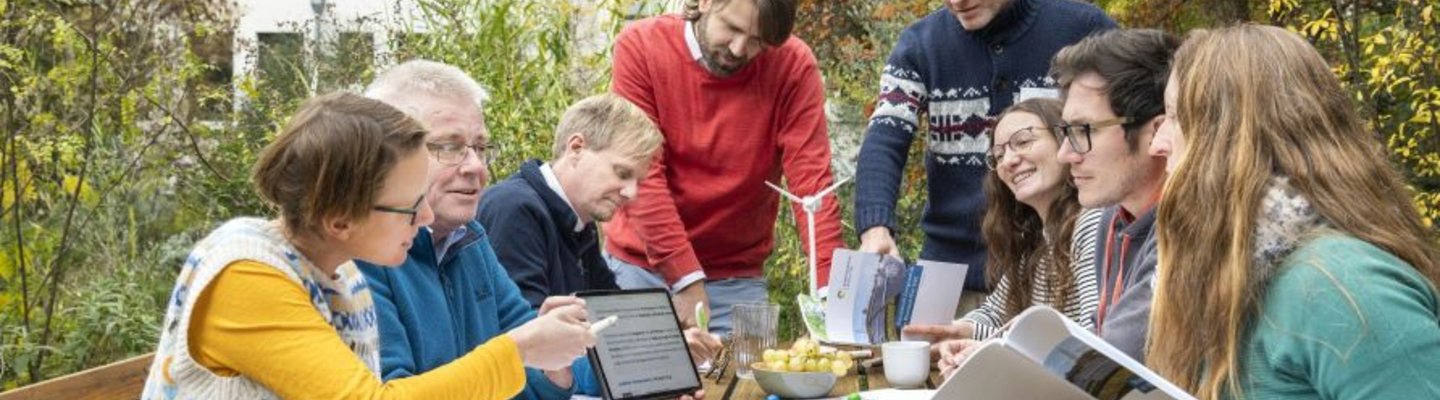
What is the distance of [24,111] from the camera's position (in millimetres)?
5582

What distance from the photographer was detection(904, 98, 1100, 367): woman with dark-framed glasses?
3.44m

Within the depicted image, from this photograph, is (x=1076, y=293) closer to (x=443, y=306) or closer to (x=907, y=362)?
(x=907, y=362)

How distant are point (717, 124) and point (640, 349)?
1472 millimetres

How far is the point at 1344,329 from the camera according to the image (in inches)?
67.2

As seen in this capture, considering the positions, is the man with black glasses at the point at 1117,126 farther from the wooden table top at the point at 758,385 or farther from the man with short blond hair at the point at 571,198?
the man with short blond hair at the point at 571,198

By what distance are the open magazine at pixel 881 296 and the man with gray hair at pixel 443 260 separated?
2.56ft

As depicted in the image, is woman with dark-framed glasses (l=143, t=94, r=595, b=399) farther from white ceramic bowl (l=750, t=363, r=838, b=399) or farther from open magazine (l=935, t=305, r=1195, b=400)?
white ceramic bowl (l=750, t=363, r=838, b=399)

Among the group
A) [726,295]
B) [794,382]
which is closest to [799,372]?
[794,382]

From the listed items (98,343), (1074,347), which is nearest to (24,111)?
(98,343)

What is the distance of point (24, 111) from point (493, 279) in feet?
10.6

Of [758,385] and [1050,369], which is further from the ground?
[1050,369]

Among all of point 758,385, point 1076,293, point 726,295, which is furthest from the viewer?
point 726,295

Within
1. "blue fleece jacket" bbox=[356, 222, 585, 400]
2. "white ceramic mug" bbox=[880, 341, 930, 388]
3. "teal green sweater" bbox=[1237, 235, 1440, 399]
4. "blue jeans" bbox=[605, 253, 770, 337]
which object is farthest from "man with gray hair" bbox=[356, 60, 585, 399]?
"blue jeans" bbox=[605, 253, 770, 337]

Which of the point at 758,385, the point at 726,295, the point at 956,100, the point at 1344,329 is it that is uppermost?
the point at 1344,329
